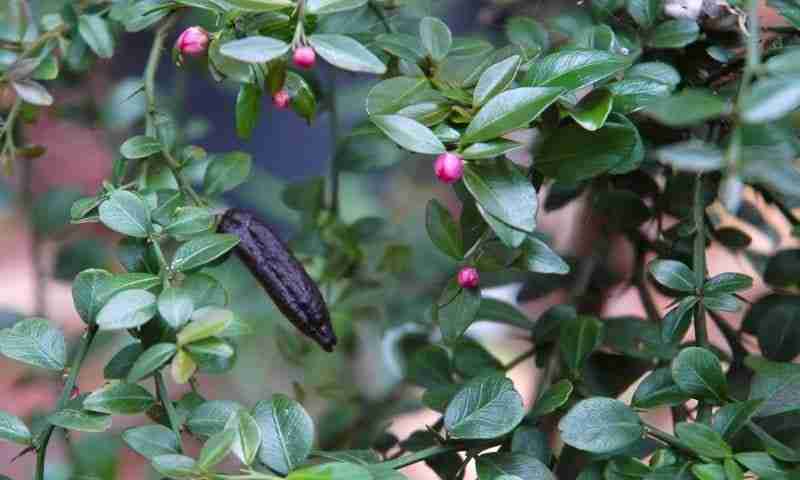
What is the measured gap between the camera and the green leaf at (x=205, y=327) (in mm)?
515

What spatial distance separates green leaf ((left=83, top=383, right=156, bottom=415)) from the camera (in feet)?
1.80

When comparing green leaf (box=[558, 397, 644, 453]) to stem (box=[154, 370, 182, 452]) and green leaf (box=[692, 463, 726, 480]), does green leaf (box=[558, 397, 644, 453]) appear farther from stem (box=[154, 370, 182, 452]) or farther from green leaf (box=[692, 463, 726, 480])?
stem (box=[154, 370, 182, 452])

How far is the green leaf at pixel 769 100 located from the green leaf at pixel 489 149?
0.50 ft

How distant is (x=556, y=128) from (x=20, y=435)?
1.27 ft

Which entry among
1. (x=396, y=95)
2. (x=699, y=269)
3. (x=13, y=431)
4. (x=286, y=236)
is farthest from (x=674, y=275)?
(x=286, y=236)

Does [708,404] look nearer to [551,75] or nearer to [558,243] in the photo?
[551,75]

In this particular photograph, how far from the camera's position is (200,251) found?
583mm

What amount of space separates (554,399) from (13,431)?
335mm

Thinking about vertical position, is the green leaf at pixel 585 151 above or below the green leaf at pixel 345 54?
below

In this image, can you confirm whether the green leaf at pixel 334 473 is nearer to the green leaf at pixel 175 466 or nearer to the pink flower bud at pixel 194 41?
the green leaf at pixel 175 466

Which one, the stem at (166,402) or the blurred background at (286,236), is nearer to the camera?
the stem at (166,402)

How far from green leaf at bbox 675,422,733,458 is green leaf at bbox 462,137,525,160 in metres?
0.19

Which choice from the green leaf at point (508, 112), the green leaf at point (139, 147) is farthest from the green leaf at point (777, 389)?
the green leaf at point (139, 147)

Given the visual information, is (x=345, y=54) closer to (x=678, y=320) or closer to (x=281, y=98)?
(x=281, y=98)
